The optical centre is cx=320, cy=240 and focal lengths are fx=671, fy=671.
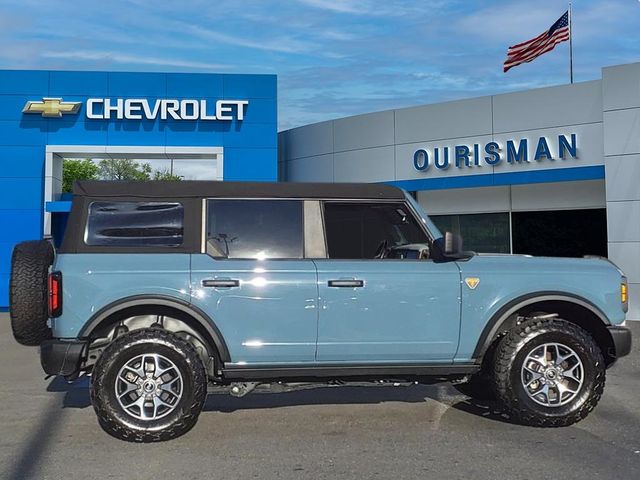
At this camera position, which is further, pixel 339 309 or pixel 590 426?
pixel 590 426

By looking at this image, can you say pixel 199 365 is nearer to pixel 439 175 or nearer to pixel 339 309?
pixel 339 309

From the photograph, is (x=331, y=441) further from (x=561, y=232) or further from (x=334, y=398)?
(x=561, y=232)

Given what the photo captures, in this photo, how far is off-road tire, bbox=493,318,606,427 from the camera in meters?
5.43

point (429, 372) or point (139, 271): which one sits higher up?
point (139, 271)

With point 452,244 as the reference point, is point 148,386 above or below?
below

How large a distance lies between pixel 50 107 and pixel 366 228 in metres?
12.6

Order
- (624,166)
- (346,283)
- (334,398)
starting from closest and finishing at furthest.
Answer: (346,283) → (334,398) → (624,166)

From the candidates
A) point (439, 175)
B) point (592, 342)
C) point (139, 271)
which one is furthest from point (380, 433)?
point (439, 175)

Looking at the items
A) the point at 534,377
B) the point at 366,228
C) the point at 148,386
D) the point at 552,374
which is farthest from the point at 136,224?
the point at 552,374

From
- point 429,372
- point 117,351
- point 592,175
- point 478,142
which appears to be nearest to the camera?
point 117,351

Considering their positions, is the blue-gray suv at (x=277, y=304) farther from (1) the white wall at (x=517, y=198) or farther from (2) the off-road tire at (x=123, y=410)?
(1) the white wall at (x=517, y=198)

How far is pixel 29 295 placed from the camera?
523 centimetres

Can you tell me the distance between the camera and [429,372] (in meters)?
5.42

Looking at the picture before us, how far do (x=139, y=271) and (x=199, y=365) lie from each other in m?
0.86
